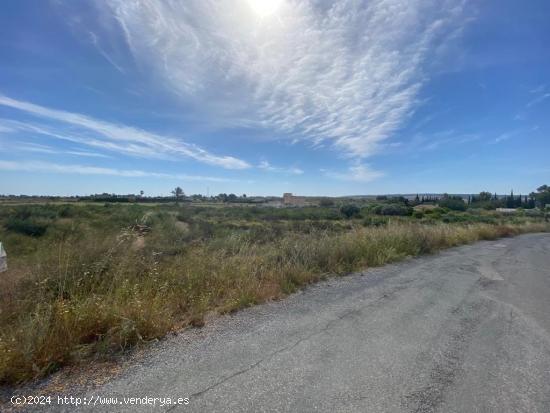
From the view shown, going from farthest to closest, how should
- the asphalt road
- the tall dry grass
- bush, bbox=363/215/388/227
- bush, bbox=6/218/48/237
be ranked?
bush, bbox=6/218/48/237
bush, bbox=363/215/388/227
the tall dry grass
the asphalt road

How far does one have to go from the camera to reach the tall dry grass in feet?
10.2

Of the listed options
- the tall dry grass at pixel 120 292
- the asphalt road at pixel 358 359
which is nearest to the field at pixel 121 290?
the tall dry grass at pixel 120 292

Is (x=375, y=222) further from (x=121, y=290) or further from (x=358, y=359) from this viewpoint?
(x=121, y=290)

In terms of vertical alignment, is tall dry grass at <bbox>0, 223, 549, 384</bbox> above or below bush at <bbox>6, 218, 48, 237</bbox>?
above

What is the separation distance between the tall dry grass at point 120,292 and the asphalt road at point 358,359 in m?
0.44

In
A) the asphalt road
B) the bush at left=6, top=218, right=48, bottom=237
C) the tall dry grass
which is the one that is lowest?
the bush at left=6, top=218, right=48, bottom=237

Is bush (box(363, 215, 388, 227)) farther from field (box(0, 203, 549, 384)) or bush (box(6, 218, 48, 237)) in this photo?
bush (box(6, 218, 48, 237))

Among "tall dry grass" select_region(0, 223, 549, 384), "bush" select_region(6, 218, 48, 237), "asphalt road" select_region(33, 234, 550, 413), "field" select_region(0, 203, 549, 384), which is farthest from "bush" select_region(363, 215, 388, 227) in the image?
"bush" select_region(6, 218, 48, 237)

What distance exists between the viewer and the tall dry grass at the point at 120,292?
3096mm

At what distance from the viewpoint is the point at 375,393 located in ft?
8.93

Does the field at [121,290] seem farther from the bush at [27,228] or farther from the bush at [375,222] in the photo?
the bush at [27,228]

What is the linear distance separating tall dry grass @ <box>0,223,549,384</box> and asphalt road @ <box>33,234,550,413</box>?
44 centimetres

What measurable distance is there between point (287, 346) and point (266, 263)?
129 inches

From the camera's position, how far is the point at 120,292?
4.14m
